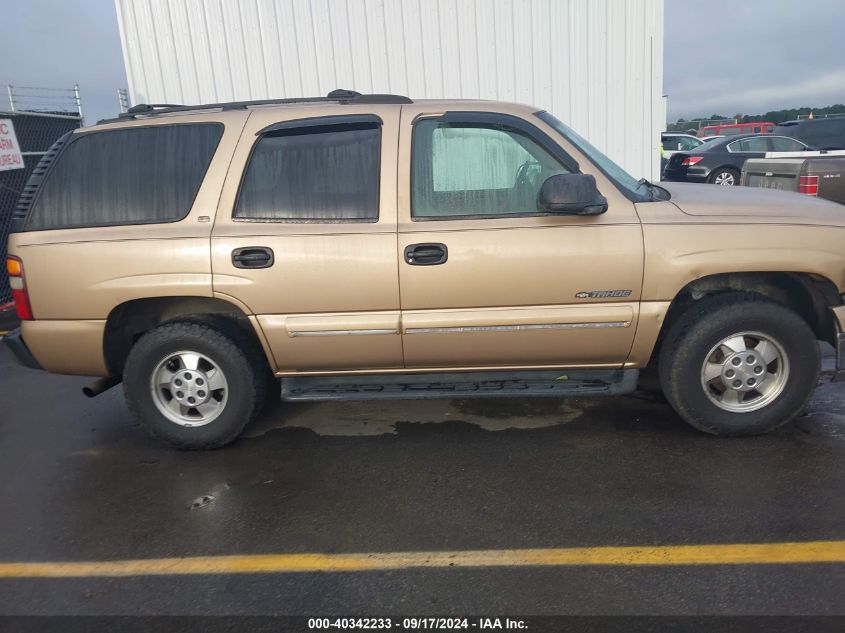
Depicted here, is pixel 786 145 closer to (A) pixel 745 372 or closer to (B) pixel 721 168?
(B) pixel 721 168

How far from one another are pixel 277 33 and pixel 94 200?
18.2 ft

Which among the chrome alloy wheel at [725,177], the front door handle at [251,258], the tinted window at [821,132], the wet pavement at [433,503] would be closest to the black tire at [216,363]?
the wet pavement at [433,503]

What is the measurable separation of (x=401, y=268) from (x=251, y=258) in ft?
2.73

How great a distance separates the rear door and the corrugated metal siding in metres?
5.12

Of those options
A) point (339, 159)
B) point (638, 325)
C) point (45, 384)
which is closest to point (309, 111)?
point (339, 159)

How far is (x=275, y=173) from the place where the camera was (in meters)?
3.72

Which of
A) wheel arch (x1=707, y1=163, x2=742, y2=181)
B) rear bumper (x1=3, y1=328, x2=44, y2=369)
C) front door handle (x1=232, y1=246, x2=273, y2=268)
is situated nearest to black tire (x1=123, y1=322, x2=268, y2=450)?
front door handle (x1=232, y1=246, x2=273, y2=268)

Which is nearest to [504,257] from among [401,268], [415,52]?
[401,268]

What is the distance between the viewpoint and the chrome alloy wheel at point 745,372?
3629mm

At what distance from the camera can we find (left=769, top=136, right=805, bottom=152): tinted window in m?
15.2

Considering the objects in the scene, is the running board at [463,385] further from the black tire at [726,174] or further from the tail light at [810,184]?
the black tire at [726,174]

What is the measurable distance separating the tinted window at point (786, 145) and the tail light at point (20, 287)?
15.9 m

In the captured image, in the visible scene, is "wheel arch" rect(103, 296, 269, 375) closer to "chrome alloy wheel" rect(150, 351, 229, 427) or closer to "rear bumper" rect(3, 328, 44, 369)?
"chrome alloy wheel" rect(150, 351, 229, 427)

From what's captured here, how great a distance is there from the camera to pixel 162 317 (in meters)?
3.92
